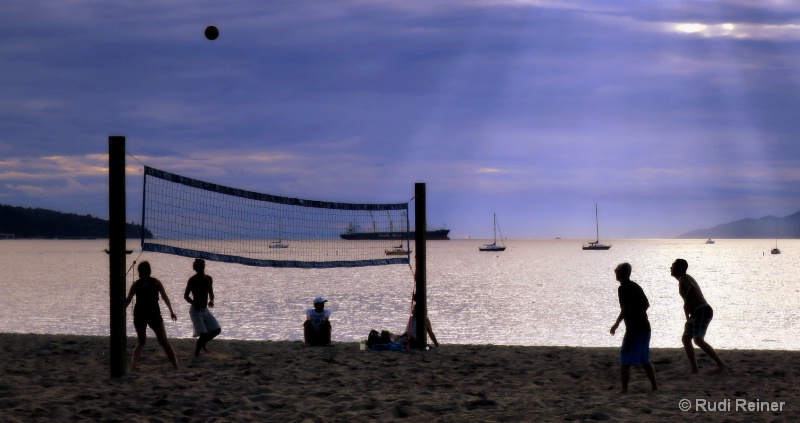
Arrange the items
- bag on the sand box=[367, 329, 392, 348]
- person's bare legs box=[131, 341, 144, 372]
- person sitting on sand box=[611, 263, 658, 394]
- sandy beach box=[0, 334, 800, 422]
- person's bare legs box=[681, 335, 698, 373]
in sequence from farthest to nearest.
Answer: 1. bag on the sand box=[367, 329, 392, 348]
2. person's bare legs box=[131, 341, 144, 372]
3. person's bare legs box=[681, 335, 698, 373]
4. person sitting on sand box=[611, 263, 658, 394]
5. sandy beach box=[0, 334, 800, 422]

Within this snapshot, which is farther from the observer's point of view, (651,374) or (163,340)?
(163,340)

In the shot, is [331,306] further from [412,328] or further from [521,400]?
[521,400]

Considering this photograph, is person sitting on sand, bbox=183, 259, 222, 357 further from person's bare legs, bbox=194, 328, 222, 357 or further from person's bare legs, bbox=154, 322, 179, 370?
person's bare legs, bbox=154, 322, 179, 370

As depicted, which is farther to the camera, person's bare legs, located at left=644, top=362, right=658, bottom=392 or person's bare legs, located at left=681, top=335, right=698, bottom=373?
person's bare legs, located at left=681, top=335, right=698, bottom=373

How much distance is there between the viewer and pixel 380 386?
9.59 metres

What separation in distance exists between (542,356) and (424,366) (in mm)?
2324

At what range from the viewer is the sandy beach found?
7.96 metres

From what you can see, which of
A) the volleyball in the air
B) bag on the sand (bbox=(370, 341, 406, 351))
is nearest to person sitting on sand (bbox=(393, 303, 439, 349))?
bag on the sand (bbox=(370, 341, 406, 351))

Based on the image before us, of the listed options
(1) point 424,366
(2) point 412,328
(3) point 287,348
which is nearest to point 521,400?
(1) point 424,366

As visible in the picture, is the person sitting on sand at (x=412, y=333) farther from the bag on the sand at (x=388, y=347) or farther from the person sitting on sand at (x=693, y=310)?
the person sitting on sand at (x=693, y=310)

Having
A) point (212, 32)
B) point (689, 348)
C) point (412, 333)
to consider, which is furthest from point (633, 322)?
point (212, 32)

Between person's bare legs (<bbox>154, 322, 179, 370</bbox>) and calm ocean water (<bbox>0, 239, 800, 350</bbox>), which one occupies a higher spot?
person's bare legs (<bbox>154, 322, 179, 370</bbox>)

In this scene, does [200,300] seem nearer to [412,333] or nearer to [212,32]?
[412,333]

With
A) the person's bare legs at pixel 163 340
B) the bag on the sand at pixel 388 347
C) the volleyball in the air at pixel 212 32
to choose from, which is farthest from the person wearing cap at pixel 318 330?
the volleyball in the air at pixel 212 32
